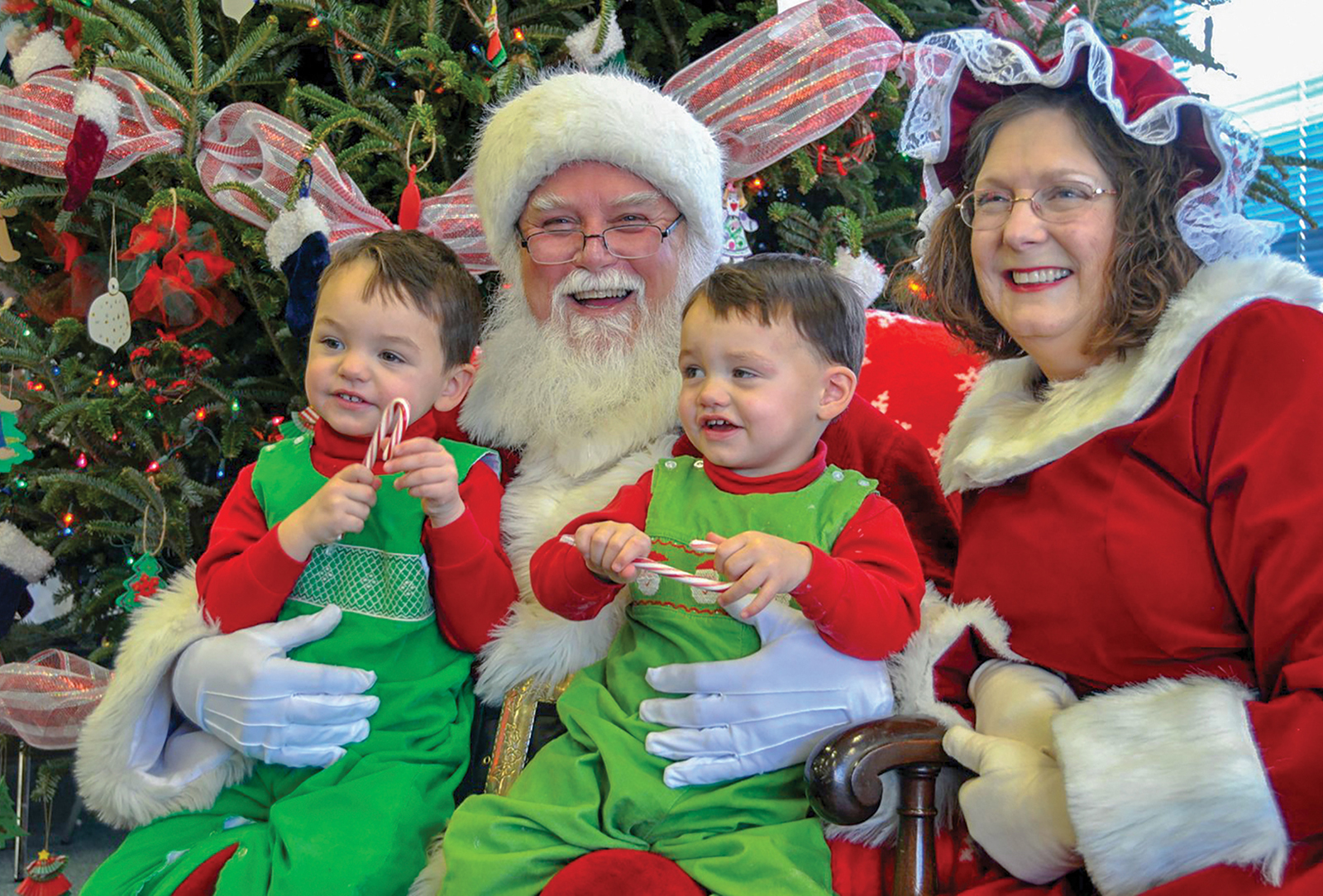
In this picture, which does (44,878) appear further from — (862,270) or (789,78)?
(789,78)

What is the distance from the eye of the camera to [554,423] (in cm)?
226

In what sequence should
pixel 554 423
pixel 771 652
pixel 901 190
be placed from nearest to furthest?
pixel 771 652
pixel 554 423
pixel 901 190

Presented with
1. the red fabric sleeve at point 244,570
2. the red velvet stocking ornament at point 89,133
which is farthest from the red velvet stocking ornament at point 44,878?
the red velvet stocking ornament at point 89,133

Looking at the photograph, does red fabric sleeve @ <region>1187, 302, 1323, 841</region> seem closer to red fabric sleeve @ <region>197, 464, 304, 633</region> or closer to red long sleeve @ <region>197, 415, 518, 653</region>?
red long sleeve @ <region>197, 415, 518, 653</region>

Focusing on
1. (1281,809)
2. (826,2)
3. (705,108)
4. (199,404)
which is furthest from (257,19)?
(1281,809)

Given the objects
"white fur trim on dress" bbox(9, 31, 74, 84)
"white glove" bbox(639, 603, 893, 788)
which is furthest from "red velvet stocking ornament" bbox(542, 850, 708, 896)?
"white fur trim on dress" bbox(9, 31, 74, 84)

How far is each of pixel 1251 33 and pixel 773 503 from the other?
472 cm

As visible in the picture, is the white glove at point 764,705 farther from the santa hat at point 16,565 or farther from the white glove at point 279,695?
the santa hat at point 16,565

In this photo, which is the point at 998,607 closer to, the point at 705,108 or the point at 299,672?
the point at 299,672

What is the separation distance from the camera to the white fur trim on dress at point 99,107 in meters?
2.79

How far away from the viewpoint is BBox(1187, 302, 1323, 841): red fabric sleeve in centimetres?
125

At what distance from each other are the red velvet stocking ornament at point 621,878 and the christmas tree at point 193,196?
181 cm

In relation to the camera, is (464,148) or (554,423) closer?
(554,423)

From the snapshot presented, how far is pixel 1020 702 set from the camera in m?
1.60
